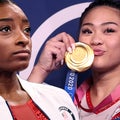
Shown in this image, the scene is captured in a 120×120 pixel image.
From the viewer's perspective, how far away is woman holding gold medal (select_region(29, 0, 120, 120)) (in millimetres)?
1004

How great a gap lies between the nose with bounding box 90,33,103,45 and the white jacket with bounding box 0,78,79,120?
0.21 m

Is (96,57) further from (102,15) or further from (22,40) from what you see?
(22,40)

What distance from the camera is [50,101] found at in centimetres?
78

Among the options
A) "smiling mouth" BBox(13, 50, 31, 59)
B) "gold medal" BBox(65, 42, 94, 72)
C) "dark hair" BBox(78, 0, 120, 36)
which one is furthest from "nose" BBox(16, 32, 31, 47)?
"dark hair" BBox(78, 0, 120, 36)

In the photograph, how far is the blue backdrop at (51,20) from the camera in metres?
1.15

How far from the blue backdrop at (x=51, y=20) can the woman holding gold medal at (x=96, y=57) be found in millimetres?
74

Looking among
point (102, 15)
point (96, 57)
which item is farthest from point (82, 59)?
point (102, 15)

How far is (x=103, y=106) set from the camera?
1016 millimetres

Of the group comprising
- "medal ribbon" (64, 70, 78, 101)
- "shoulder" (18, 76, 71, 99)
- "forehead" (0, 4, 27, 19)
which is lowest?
"medal ribbon" (64, 70, 78, 101)

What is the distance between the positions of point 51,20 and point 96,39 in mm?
198

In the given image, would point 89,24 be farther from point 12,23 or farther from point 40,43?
point 12,23

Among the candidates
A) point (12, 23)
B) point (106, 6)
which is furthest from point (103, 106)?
point (12, 23)

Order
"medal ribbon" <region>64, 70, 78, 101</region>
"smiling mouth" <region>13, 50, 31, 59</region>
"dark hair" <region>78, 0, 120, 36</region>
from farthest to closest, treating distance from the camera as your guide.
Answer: "dark hair" <region>78, 0, 120, 36</region> → "medal ribbon" <region>64, 70, 78, 101</region> → "smiling mouth" <region>13, 50, 31, 59</region>

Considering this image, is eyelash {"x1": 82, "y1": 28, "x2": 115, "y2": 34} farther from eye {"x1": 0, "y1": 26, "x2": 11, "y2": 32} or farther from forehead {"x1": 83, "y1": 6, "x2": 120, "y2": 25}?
eye {"x1": 0, "y1": 26, "x2": 11, "y2": 32}
